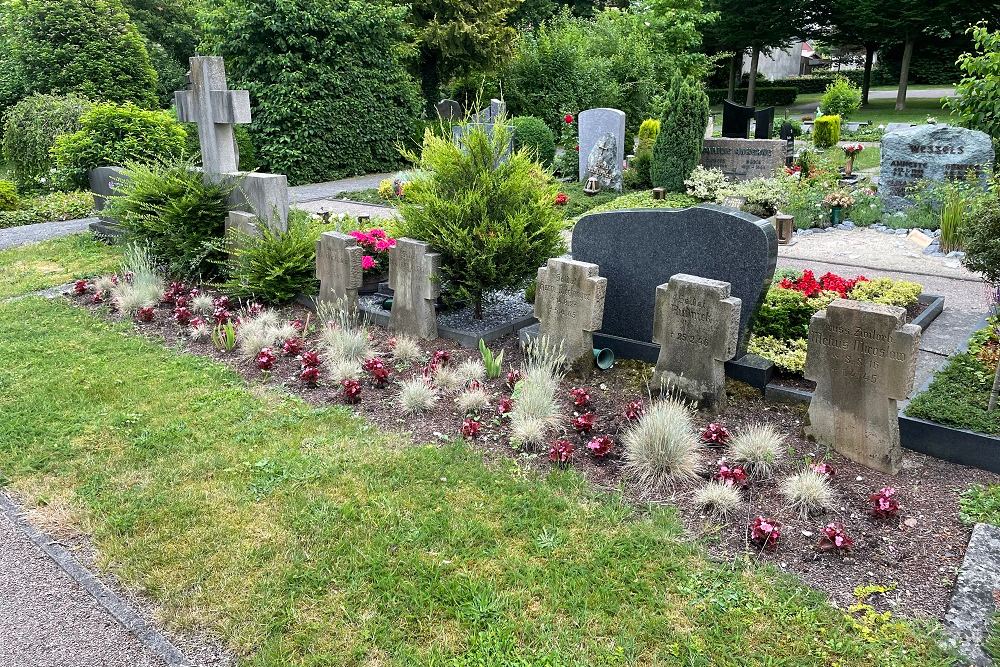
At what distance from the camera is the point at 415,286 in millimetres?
6531

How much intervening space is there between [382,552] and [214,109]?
21.4ft

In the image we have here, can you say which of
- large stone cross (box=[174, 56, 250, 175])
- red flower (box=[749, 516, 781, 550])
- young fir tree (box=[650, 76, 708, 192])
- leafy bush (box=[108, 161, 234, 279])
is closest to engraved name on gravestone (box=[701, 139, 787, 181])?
young fir tree (box=[650, 76, 708, 192])

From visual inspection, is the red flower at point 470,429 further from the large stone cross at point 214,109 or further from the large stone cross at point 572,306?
the large stone cross at point 214,109

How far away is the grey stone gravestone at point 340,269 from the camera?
6777 millimetres

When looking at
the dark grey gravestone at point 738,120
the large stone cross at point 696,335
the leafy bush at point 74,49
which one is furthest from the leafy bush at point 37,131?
the large stone cross at point 696,335

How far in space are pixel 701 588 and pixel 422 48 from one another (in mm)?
22311

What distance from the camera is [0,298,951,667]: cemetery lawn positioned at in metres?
3.05

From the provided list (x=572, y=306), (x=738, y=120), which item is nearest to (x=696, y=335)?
(x=572, y=306)

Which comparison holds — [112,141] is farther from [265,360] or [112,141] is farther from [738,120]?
[738,120]

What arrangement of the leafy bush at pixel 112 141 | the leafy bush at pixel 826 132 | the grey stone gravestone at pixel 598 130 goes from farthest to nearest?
the leafy bush at pixel 826 132, the grey stone gravestone at pixel 598 130, the leafy bush at pixel 112 141

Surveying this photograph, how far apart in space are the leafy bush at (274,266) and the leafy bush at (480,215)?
4.93ft

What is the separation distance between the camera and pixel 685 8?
2906 centimetres

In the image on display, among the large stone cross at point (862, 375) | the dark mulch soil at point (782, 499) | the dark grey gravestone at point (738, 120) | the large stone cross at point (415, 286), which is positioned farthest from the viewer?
the dark grey gravestone at point (738, 120)

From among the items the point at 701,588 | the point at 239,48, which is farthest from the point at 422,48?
the point at 701,588
